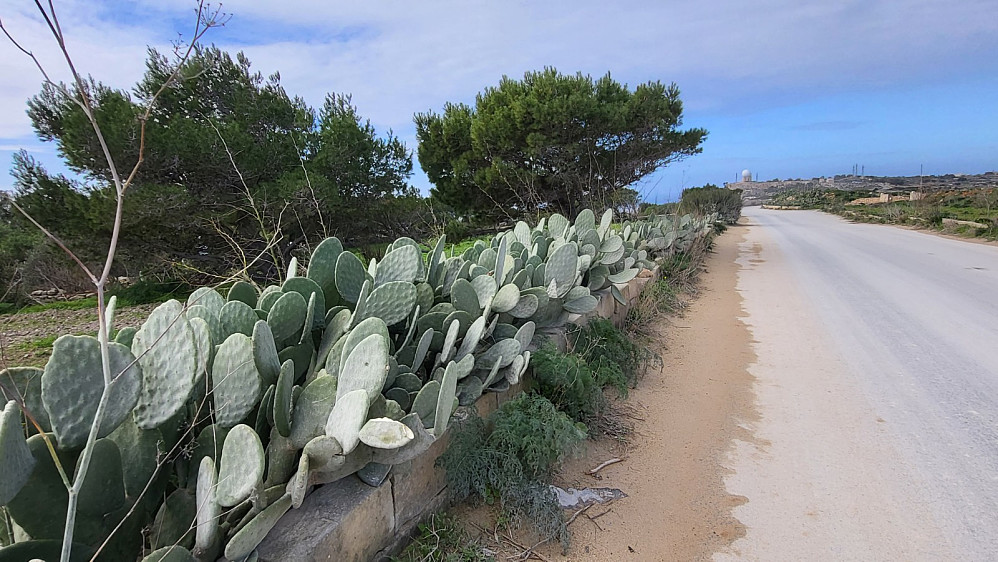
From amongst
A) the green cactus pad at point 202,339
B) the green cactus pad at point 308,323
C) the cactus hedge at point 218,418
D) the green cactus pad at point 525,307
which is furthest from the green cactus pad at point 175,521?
the green cactus pad at point 525,307

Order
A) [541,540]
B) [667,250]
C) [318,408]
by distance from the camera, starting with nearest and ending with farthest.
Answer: [318,408]
[541,540]
[667,250]

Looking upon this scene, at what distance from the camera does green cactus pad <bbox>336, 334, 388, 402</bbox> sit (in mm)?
1588

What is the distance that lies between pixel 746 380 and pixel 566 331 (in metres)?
1.33

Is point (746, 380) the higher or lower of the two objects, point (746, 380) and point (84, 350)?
the lower

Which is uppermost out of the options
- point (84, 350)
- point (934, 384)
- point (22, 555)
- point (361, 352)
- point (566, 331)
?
point (84, 350)

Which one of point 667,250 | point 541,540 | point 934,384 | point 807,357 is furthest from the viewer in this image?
point 667,250

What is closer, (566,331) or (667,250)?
(566,331)

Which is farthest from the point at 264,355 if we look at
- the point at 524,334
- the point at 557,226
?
the point at 557,226

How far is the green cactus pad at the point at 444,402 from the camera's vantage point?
5.40 feet

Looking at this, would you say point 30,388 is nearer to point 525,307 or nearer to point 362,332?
point 362,332

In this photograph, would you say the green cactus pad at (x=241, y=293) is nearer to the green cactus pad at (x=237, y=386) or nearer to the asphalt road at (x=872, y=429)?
the green cactus pad at (x=237, y=386)

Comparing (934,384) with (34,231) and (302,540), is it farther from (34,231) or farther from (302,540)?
(34,231)

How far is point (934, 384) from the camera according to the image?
11.0ft

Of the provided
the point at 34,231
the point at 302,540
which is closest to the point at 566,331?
the point at 302,540
